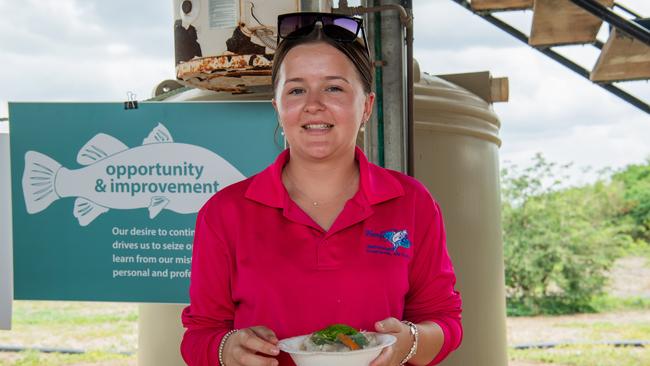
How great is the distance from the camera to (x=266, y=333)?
175 centimetres

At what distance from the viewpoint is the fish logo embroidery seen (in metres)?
1.89

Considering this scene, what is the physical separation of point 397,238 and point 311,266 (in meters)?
0.23

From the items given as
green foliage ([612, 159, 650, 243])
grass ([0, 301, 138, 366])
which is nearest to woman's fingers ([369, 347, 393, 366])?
grass ([0, 301, 138, 366])

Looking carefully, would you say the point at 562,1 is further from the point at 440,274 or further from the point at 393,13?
the point at 440,274

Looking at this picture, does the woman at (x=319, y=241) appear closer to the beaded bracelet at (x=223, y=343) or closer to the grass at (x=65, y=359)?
the beaded bracelet at (x=223, y=343)

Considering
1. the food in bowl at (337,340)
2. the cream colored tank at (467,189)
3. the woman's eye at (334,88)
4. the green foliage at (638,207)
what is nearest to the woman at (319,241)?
the woman's eye at (334,88)

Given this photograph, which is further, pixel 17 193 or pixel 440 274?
pixel 17 193

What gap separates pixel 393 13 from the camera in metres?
2.92

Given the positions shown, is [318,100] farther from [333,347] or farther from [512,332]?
[512,332]

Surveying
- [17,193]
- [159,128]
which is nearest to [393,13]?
[159,128]

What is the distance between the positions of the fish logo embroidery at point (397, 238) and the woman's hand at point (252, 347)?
1.22 ft

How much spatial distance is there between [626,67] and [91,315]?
798cm

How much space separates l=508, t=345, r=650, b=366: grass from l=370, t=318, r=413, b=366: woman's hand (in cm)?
605

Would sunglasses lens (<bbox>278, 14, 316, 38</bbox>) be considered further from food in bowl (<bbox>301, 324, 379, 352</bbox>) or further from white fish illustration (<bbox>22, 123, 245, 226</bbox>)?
white fish illustration (<bbox>22, 123, 245, 226</bbox>)
